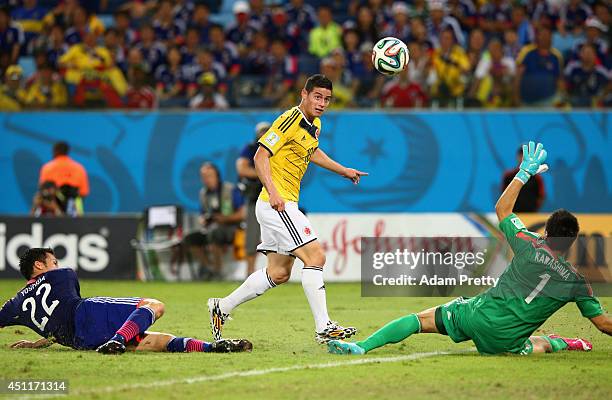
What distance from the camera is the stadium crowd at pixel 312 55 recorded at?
744 inches

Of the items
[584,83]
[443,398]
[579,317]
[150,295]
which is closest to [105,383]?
[443,398]

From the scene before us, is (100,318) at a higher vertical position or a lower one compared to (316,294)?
lower

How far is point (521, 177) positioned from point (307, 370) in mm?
2337

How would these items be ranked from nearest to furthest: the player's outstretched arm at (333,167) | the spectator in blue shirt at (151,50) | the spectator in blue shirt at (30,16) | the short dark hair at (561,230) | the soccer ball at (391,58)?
the short dark hair at (561,230), the player's outstretched arm at (333,167), the soccer ball at (391,58), the spectator in blue shirt at (151,50), the spectator in blue shirt at (30,16)

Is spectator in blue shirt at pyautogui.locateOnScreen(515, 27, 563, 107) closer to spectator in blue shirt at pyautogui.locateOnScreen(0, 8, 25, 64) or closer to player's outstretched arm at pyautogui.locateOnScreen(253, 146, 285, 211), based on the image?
spectator in blue shirt at pyautogui.locateOnScreen(0, 8, 25, 64)

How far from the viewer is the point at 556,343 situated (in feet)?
30.5

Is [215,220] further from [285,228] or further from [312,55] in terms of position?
[285,228]

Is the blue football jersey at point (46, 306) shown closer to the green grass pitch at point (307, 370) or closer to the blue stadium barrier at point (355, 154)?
the green grass pitch at point (307, 370)

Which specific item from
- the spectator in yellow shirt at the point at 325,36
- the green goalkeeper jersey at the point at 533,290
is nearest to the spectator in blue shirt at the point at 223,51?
the spectator in yellow shirt at the point at 325,36

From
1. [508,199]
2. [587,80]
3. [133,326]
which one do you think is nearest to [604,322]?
[508,199]

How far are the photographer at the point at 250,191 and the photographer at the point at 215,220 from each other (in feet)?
1.18

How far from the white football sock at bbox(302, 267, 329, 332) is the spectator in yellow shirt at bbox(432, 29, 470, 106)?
388 inches

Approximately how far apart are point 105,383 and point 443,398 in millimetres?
2322

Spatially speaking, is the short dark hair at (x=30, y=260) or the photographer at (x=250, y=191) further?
the photographer at (x=250, y=191)
